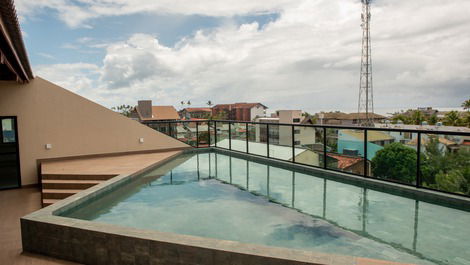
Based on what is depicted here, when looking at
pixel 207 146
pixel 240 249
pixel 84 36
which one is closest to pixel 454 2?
pixel 207 146

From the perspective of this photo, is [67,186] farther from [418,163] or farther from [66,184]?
[418,163]

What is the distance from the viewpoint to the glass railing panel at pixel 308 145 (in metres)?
6.25

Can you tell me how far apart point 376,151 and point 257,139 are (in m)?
3.56

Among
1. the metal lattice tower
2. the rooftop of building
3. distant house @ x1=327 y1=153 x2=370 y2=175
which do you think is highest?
the metal lattice tower

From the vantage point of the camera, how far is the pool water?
3.00m

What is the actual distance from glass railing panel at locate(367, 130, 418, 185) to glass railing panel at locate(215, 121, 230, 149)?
16.3 ft

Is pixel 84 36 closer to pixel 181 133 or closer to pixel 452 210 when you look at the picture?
pixel 181 133

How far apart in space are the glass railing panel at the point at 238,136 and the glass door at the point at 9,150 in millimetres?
5769

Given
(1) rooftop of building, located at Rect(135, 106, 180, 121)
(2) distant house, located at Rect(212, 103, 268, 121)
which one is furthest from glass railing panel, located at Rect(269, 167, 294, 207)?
(2) distant house, located at Rect(212, 103, 268, 121)

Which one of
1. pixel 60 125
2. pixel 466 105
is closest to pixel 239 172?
pixel 60 125

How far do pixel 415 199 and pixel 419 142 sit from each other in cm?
88

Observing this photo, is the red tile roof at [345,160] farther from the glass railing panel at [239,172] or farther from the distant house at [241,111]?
the distant house at [241,111]

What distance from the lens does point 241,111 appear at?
3452 inches

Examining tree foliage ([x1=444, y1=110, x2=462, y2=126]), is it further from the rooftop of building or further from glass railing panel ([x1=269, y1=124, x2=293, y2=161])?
glass railing panel ([x1=269, y1=124, x2=293, y2=161])
